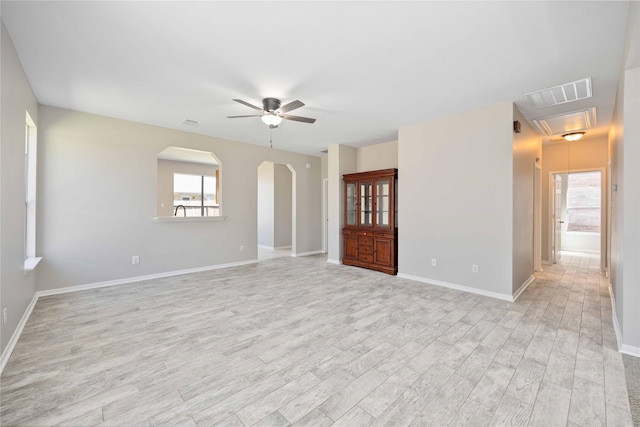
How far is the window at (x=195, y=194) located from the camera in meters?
9.11

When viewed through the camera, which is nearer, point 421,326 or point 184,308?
point 421,326

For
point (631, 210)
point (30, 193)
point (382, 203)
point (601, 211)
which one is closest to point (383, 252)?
point (382, 203)

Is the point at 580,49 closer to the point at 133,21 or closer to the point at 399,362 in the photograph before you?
the point at 399,362

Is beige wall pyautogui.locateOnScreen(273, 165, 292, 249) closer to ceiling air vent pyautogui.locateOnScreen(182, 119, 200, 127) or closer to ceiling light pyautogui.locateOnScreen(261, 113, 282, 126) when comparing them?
ceiling air vent pyautogui.locateOnScreen(182, 119, 200, 127)

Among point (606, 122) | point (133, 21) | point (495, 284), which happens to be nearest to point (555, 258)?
point (606, 122)

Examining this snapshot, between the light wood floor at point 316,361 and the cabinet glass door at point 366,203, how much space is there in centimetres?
204

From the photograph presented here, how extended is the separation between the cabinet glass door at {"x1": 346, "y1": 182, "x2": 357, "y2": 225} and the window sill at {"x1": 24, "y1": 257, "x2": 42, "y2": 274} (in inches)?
193

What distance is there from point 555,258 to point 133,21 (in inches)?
320

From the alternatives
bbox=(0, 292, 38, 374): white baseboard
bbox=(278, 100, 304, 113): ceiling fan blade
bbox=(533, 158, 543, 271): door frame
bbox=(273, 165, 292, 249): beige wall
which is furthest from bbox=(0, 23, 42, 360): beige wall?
bbox=(533, 158, 543, 271): door frame

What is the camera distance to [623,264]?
237 centimetres

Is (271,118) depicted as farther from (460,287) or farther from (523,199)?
(523,199)

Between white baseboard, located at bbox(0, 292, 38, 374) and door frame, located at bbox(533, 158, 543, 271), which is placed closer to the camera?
white baseboard, located at bbox(0, 292, 38, 374)

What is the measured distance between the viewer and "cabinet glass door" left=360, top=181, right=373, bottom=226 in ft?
18.1

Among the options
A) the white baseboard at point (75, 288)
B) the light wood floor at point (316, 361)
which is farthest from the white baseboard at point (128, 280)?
the light wood floor at point (316, 361)
